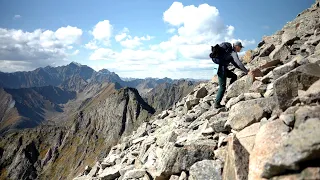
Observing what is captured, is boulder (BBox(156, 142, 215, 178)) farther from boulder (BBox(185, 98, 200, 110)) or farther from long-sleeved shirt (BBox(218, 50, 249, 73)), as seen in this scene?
boulder (BBox(185, 98, 200, 110))

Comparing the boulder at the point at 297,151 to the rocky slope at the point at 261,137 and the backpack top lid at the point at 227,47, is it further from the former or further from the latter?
the backpack top lid at the point at 227,47

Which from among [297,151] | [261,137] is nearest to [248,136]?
[261,137]

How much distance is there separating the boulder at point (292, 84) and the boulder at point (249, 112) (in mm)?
1097

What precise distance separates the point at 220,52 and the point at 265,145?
9.14 m

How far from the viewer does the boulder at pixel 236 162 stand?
8.62m

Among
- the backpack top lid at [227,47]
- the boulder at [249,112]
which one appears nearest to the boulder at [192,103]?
the backpack top lid at [227,47]

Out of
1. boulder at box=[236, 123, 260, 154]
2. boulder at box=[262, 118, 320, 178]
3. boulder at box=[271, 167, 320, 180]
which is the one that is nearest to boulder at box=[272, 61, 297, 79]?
boulder at box=[236, 123, 260, 154]

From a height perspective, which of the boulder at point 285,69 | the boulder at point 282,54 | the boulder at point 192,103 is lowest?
the boulder at point 192,103

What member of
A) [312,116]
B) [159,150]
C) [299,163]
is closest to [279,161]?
[299,163]

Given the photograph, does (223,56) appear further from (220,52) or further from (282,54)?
(282,54)

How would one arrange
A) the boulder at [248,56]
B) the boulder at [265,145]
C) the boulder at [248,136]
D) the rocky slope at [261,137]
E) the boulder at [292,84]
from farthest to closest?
the boulder at [248,56] < the boulder at [292,84] < the boulder at [248,136] < the boulder at [265,145] < the rocky slope at [261,137]

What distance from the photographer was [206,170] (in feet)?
34.1

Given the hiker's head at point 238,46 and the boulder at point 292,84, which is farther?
the hiker's head at point 238,46

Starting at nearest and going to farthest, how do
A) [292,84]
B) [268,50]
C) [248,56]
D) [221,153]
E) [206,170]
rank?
[292,84] < [206,170] < [221,153] < [268,50] < [248,56]
